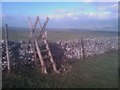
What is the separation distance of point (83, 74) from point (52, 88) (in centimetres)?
98

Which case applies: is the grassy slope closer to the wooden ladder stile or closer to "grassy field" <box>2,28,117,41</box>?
"grassy field" <box>2,28,117,41</box>

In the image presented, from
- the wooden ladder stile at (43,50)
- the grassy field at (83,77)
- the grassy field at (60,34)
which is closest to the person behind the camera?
the grassy field at (83,77)

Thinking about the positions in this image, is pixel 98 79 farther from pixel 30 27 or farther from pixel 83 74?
pixel 30 27

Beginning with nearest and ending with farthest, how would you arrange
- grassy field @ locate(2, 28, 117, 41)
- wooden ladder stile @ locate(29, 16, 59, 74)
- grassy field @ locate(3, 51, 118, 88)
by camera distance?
1. grassy field @ locate(3, 51, 118, 88)
2. grassy field @ locate(2, 28, 117, 41)
3. wooden ladder stile @ locate(29, 16, 59, 74)

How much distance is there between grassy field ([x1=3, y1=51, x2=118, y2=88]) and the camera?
248 inches

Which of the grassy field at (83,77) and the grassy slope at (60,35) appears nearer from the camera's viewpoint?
the grassy field at (83,77)

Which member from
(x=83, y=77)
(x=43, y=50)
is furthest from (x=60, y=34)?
(x=83, y=77)

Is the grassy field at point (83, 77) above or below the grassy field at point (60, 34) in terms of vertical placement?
below

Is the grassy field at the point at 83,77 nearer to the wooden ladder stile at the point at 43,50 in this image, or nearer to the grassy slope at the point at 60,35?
the wooden ladder stile at the point at 43,50

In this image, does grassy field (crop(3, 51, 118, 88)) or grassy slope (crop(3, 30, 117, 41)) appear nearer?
grassy field (crop(3, 51, 118, 88))

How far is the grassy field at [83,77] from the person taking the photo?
6309 mm

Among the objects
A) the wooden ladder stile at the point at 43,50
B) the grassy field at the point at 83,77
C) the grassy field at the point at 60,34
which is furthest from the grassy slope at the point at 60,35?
the grassy field at the point at 83,77

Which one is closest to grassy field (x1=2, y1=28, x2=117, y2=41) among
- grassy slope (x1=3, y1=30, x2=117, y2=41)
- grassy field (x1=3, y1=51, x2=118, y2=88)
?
grassy slope (x1=3, y1=30, x2=117, y2=41)

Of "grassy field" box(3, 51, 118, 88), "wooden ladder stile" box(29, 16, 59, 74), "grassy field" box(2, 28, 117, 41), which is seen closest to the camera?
"grassy field" box(3, 51, 118, 88)
